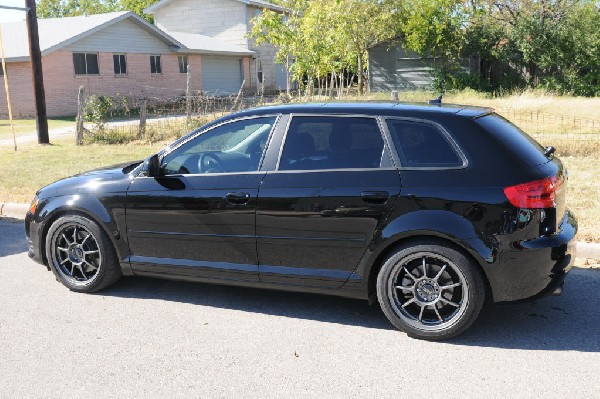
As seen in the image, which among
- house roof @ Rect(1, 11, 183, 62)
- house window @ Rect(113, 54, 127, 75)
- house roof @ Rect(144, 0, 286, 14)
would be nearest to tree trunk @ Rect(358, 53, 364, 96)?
house roof @ Rect(144, 0, 286, 14)

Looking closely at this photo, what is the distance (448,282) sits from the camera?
4.09 m

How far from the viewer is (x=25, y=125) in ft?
72.6

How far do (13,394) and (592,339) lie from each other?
3.76 meters

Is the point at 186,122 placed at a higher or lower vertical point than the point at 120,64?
lower

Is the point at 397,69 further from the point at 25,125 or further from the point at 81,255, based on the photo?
the point at 81,255

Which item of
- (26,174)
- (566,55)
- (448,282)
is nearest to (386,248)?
(448,282)

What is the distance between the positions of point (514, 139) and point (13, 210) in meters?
7.19

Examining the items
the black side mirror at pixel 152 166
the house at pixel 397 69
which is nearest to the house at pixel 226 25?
the house at pixel 397 69

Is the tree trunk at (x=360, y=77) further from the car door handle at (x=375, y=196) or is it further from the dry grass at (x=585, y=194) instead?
the car door handle at (x=375, y=196)

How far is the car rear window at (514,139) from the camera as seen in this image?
4098mm

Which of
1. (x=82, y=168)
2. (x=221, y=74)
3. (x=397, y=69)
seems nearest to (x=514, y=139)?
(x=82, y=168)

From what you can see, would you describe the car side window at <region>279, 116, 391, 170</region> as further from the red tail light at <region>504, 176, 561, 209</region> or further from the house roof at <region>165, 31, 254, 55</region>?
the house roof at <region>165, 31, 254, 55</region>

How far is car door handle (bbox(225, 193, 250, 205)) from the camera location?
14.7 ft

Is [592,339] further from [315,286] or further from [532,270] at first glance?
[315,286]
